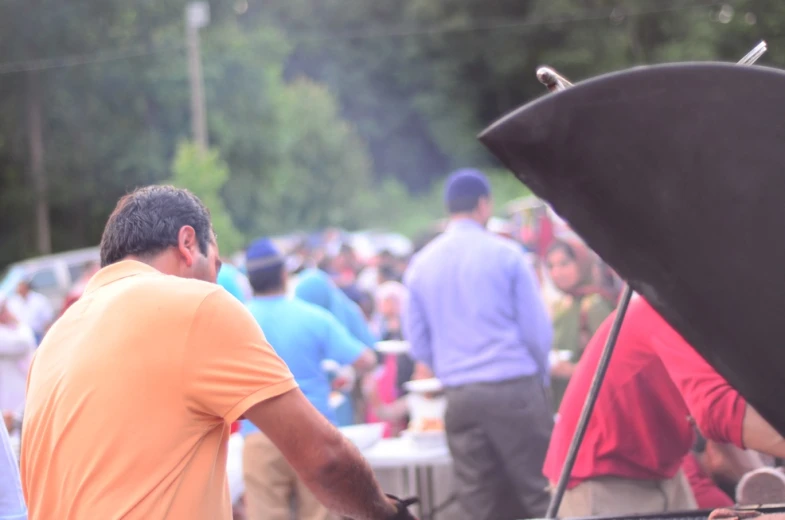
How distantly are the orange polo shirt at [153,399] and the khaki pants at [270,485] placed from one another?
3226 millimetres

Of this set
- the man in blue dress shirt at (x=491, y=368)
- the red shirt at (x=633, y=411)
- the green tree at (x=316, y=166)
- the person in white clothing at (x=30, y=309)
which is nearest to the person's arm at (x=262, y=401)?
the red shirt at (x=633, y=411)

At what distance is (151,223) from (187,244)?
104 millimetres

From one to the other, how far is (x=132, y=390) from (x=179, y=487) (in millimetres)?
244

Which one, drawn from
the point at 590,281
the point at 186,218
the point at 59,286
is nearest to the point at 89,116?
the point at 59,286

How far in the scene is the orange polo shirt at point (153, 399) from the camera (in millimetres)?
2129

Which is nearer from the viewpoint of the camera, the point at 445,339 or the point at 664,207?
the point at 664,207

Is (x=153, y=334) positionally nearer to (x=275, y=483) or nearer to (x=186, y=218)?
(x=186, y=218)

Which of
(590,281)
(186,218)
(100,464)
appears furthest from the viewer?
(590,281)

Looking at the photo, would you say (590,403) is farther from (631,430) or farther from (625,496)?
(625,496)

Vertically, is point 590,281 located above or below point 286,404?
below

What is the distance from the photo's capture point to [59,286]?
21.1 m

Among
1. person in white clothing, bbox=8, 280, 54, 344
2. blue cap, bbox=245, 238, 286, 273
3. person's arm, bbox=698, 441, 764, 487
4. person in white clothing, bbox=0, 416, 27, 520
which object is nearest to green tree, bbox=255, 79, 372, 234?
person in white clothing, bbox=8, 280, 54, 344

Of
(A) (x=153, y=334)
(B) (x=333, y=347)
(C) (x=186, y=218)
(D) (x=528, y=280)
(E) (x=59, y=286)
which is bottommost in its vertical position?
(E) (x=59, y=286)

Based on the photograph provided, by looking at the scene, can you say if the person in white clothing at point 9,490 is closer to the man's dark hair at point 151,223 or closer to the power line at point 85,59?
the man's dark hair at point 151,223
